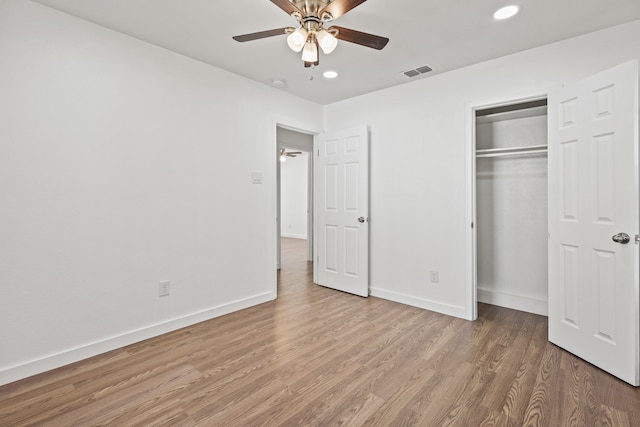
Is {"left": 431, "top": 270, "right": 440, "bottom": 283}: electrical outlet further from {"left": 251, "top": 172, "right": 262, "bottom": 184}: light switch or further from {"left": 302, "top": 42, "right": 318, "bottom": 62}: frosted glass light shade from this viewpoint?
{"left": 302, "top": 42, "right": 318, "bottom": 62}: frosted glass light shade

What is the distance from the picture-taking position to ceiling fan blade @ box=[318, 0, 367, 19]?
178 cm

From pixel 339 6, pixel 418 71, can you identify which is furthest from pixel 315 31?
pixel 418 71

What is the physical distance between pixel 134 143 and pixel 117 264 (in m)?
1.04

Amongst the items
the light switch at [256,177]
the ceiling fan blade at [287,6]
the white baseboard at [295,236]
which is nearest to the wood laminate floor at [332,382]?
the light switch at [256,177]

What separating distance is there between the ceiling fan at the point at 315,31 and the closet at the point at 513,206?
7.01ft

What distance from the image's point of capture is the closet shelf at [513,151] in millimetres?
3148

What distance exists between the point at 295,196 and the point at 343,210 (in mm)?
5759

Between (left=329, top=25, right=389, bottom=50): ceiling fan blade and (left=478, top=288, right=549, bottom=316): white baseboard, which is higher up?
(left=329, top=25, right=389, bottom=50): ceiling fan blade

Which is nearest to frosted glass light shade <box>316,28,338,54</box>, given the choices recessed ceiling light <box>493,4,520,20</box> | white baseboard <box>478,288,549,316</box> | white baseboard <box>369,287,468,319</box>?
recessed ceiling light <box>493,4,520,20</box>

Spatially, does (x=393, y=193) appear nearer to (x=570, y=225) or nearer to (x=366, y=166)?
(x=366, y=166)

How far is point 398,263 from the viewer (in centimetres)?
381

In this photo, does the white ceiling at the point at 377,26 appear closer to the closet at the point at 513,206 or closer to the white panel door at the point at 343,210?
the closet at the point at 513,206

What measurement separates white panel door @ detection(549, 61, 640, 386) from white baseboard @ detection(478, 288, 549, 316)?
75cm

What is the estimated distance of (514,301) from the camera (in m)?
3.50
